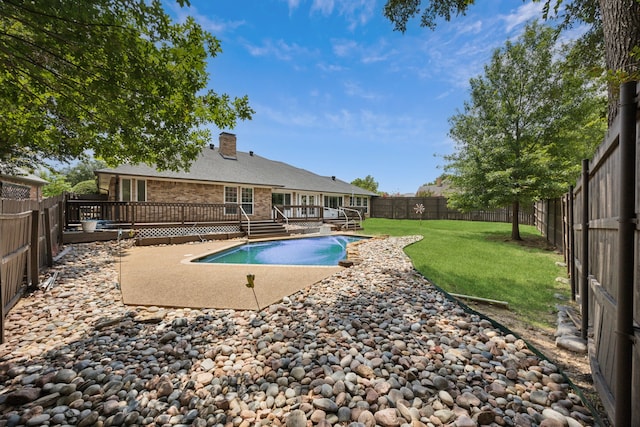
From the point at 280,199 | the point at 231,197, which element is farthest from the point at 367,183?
the point at 231,197

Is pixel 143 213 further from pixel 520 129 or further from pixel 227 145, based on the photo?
Answer: pixel 520 129

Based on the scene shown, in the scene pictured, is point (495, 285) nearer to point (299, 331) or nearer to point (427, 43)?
point (299, 331)

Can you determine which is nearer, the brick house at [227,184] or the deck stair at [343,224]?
the brick house at [227,184]

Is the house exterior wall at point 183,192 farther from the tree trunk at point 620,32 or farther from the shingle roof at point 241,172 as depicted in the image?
the tree trunk at point 620,32

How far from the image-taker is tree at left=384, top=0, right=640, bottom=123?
3.08 meters

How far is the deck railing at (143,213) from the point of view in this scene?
10.5 m

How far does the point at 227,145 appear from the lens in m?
19.7

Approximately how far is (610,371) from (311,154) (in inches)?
1299

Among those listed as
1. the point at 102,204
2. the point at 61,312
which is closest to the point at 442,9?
the point at 61,312

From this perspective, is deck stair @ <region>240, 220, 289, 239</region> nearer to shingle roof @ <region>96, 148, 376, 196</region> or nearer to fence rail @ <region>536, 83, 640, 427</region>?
shingle roof @ <region>96, 148, 376, 196</region>

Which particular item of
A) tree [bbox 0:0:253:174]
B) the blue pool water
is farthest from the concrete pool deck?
tree [bbox 0:0:253:174]

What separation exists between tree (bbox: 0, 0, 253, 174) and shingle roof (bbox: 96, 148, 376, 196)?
6.62 meters

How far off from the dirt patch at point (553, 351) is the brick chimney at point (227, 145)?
19084 mm

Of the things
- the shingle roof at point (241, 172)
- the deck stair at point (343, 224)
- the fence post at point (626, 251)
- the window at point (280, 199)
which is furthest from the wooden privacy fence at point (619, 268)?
the window at point (280, 199)
